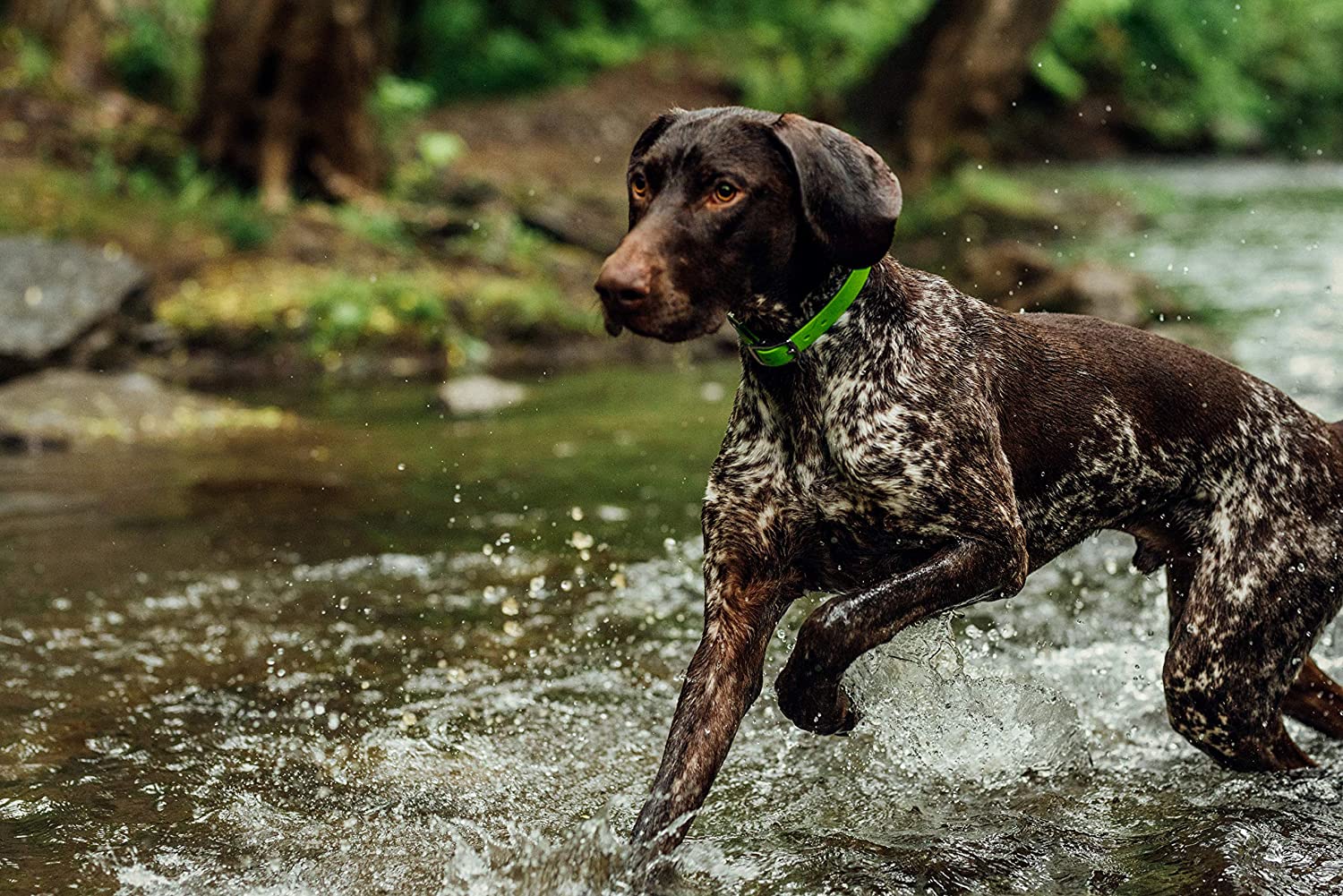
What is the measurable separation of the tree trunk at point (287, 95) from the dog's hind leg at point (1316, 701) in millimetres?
10134

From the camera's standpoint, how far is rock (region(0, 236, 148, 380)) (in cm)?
1009

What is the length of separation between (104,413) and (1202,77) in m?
25.0

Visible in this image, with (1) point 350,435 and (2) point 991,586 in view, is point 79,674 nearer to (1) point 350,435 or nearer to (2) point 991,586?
(2) point 991,586

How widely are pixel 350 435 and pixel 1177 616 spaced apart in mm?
5679

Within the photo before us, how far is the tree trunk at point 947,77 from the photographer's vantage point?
17875 millimetres

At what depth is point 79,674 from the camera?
5.08m

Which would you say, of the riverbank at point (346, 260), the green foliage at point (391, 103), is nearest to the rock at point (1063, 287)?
the riverbank at point (346, 260)

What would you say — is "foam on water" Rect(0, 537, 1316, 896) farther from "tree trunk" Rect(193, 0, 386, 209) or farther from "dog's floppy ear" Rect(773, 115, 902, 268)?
"tree trunk" Rect(193, 0, 386, 209)

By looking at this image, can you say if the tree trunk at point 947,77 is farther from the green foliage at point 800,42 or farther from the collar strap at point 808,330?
the collar strap at point 808,330

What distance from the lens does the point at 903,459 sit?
377cm

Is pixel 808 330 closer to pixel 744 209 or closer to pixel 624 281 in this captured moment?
pixel 744 209

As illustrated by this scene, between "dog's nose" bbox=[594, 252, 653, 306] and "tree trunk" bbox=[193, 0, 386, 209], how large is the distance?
10164mm

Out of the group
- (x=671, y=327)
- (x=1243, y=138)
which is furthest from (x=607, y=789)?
(x=1243, y=138)

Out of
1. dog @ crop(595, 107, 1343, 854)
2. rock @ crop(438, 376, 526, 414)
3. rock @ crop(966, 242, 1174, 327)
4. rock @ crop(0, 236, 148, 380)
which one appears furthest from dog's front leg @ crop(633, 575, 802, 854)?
rock @ crop(966, 242, 1174, 327)
